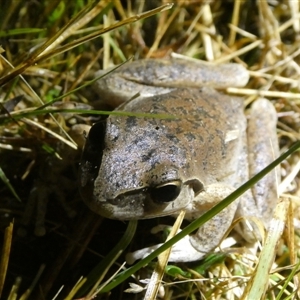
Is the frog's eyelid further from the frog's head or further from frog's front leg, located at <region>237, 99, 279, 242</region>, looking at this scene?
the frog's head

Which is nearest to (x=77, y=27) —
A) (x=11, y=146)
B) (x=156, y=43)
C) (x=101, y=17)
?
(x=101, y=17)

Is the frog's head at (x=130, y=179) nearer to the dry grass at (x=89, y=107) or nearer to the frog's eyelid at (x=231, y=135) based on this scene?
the dry grass at (x=89, y=107)

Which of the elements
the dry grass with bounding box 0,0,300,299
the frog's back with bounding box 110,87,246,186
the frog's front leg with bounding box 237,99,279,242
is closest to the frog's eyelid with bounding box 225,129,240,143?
the frog's back with bounding box 110,87,246,186

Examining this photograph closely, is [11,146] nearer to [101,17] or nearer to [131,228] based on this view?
[131,228]

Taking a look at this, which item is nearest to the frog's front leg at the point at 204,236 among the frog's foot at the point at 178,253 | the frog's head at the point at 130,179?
the frog's foot at the point at 178,253

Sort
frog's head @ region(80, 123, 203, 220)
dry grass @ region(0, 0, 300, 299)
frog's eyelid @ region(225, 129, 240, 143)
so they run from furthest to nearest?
1. frog's eyelid @ region(225, 129, 240, 143)
2. dry grass @ region(0, 0, 300, 299)
3. frog's head @ region(80, 123, 203, 220)

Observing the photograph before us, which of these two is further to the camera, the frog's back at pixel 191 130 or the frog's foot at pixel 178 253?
the frog's foot at pixel 178 253

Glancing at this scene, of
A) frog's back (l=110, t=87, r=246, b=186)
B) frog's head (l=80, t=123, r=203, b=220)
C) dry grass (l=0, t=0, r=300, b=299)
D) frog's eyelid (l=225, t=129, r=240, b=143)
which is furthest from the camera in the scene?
frog's eyelid (l=225, t=129, r=240, b=143)
